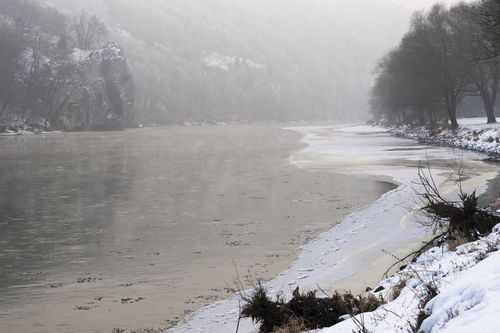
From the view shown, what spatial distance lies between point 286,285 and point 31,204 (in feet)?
47.0

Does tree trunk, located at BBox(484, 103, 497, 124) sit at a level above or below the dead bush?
above

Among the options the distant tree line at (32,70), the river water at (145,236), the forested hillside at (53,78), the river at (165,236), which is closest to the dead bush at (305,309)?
the river at (165,236)

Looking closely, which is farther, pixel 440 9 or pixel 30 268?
pixel 440 9

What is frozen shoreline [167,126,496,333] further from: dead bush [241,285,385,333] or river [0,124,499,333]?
dead bush [241,285,385,333]

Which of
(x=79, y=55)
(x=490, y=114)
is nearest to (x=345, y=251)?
(x=490, y=114)

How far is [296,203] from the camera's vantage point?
20781 millimetres

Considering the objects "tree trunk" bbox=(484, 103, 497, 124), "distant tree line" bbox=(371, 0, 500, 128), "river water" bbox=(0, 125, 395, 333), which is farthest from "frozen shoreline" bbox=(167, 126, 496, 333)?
"tree trunk" bbox=(484, 103, 497, 124)

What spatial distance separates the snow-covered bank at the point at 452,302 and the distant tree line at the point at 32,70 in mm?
103462

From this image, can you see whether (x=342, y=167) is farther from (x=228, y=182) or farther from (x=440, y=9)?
(x=440, y=9)

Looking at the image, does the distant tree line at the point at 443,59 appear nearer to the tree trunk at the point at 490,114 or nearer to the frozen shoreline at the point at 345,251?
the tree trunk at the point at 490,114

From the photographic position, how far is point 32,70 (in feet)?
374

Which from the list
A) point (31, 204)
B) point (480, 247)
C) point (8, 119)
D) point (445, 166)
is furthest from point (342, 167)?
point (8, 119)

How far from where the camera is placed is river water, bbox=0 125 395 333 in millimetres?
10078

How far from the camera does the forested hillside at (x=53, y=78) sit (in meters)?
107
